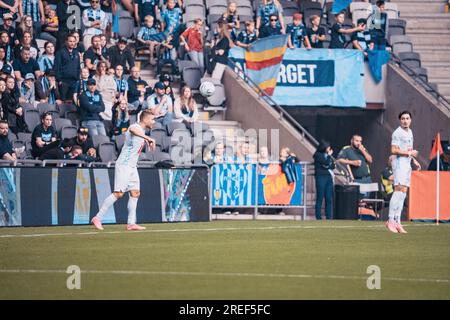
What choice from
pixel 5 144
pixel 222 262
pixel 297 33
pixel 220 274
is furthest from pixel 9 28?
pixel 220 274

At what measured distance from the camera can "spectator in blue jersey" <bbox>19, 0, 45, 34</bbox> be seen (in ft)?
91.0

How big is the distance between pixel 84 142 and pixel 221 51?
7133mm

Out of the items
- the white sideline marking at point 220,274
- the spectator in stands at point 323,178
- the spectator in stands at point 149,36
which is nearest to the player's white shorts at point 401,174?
the spectator in stands at point 323,178

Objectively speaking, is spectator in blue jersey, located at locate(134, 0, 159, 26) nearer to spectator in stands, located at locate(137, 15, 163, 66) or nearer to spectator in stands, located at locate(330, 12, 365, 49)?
spectator in stands, located at locate(137, 15, 163, 66)

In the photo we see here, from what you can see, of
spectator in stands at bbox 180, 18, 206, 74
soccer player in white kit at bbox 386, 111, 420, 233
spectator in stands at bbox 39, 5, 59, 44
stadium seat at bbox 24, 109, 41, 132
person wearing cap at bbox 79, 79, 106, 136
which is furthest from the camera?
spectator in stands at bbox 180, 18, 206, 74

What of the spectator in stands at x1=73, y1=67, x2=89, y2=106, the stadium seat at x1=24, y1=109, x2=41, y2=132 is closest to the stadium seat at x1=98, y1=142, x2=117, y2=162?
the spectator in stands at x1=73, y1=67, x2=89, y2=106

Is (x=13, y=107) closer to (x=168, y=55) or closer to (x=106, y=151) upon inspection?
(x=106, y=151)

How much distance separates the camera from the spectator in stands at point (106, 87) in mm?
26695

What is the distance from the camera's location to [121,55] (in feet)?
91.1

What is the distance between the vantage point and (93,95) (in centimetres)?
2558

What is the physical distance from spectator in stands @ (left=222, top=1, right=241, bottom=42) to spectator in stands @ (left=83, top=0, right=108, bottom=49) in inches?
153

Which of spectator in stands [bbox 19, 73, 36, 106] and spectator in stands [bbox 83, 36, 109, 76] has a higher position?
spectator in stands [bbox 83, 36, 109, 76]

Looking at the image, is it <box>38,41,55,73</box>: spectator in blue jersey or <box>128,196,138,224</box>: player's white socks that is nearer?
<box>128,196,138,224</box>: player's white socks

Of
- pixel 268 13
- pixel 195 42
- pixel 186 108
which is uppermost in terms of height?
pixel 268 13
